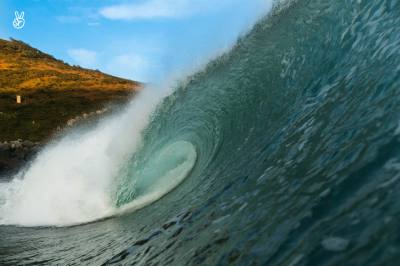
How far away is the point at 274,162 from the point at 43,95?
9343cm

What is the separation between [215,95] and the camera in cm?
1822

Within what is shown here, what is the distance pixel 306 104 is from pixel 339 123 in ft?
8.65

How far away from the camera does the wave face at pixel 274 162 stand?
6.15 metres

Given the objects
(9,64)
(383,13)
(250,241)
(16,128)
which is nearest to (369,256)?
(250,241)

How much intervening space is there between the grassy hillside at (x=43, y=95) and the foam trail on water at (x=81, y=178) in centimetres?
4848

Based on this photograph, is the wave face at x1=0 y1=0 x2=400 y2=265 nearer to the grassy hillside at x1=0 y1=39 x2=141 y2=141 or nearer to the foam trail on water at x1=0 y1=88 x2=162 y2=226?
the foam trail on water at x1=0 y1=88 x2=162 y2=226

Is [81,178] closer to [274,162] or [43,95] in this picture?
[274,162]

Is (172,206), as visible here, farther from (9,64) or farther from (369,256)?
(9,64)

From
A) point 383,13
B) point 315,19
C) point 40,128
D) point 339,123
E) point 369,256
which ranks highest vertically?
point 40,128

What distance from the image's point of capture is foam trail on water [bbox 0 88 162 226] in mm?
18859

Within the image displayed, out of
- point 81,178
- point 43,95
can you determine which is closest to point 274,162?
point 81,178

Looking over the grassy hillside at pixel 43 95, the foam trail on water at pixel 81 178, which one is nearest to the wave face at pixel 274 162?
the foam trail on water at pixel 81 178

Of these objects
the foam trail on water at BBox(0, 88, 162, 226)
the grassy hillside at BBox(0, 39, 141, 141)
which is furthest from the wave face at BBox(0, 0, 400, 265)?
the grassy hillside at BBox(0, 39, 141, 141)

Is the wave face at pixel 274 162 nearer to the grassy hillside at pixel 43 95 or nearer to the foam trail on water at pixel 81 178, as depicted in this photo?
the foam trail on water at pixel 81 178
